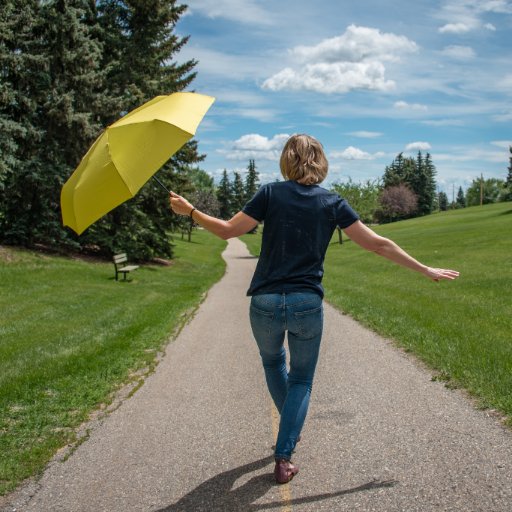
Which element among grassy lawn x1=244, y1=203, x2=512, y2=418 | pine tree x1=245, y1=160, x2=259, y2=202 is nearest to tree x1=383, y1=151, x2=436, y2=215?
pine tree x1=245, y1=160, x2=259, y2=202

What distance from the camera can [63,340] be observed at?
959 cm

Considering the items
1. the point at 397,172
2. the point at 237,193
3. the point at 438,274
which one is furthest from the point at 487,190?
the point at 438,274

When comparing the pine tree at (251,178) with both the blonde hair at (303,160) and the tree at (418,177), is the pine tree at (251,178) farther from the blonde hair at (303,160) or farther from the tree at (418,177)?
the blonde hair at (303,160)

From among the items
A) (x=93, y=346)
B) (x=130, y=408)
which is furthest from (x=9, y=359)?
(x=130, y=408)

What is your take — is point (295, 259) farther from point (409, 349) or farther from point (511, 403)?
point (409, 349)

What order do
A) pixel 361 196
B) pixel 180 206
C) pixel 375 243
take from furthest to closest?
pixel 361 196 < pixel 375 243 < pixel 180 206

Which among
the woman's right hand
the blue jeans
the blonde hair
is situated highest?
the blonde hair

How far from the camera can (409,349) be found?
808cm

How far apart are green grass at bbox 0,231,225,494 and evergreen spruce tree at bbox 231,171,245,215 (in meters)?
88.2

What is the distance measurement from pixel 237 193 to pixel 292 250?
107240 mm

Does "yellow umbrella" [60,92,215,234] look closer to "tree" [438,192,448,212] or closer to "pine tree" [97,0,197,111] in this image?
"pine tree" [97,0,197,111]

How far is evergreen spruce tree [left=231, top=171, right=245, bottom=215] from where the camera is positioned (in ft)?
358

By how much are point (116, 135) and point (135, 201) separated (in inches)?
859

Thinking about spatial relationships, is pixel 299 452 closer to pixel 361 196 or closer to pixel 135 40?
pixel 135 40
